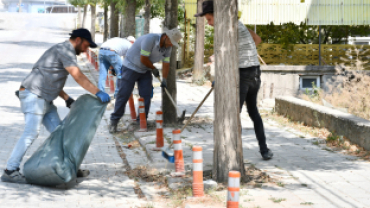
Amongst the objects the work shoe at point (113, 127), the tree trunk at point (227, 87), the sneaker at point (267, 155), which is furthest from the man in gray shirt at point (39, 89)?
the work shoe at point (113, 127)

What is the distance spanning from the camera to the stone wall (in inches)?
280

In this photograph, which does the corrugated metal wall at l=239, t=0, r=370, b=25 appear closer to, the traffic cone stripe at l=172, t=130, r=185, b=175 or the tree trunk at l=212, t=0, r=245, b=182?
the traffic cone stripe at l=172, t=130, r=185, b=175

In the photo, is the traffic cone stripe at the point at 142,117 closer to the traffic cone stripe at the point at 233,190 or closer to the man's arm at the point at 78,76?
the man's arm at the point at 78,76

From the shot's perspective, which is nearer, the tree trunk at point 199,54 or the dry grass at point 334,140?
the dry grass at point 334,140

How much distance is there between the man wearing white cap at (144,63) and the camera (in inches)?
312

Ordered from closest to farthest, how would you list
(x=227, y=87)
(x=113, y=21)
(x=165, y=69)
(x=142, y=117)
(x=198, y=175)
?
(x=198, y=175) < (x=227, y=87) < (x=165, y=69) < (x=142, y=117) < (x=113, y=21)

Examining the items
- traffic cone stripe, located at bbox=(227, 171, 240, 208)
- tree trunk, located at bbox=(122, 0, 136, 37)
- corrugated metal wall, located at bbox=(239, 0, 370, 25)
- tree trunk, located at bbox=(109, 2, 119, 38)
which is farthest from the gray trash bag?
tree trunk, located at bbox=(109, 2, 119, 38)

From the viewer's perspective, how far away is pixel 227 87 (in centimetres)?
524

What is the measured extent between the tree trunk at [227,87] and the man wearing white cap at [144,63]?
2569mm

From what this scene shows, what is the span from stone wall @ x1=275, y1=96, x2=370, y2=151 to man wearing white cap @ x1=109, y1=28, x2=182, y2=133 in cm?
266

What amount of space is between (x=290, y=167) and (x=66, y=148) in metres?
2.73

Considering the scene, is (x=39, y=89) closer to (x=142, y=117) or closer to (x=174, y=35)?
(x=174, y=35)

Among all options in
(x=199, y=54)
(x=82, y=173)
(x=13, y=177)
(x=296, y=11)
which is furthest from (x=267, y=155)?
(x=296, y=11)

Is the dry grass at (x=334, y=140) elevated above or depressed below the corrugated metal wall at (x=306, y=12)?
below
